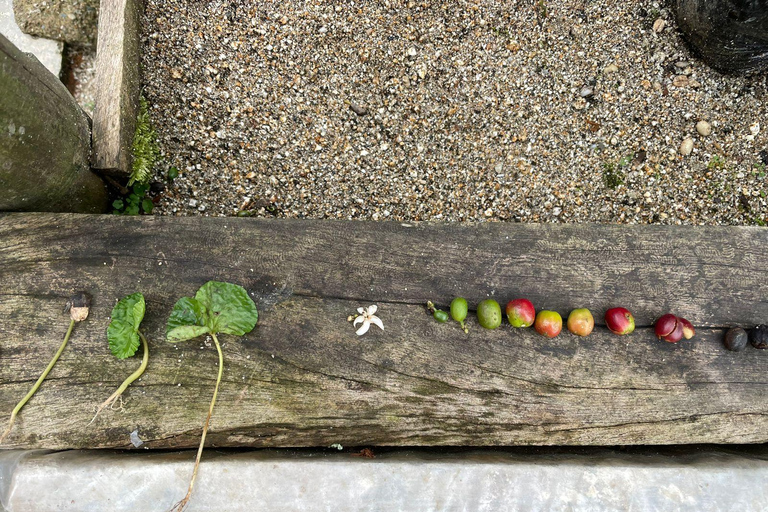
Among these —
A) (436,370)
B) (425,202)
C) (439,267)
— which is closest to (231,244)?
(439,267)

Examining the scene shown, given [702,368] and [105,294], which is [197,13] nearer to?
[105,294]

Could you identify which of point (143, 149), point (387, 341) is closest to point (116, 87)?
point (143, 149)

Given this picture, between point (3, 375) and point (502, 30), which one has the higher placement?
point (502, 30)

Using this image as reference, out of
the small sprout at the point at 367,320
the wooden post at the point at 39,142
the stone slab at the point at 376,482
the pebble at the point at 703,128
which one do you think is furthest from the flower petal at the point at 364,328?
the pebble at the point at 703,128

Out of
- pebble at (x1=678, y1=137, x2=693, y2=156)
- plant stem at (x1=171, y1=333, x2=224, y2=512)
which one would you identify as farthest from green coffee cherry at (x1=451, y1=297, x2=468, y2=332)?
pebble at (x1=678, y1=137, x2=693, y2=156)

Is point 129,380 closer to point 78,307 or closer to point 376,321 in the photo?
point 78,307

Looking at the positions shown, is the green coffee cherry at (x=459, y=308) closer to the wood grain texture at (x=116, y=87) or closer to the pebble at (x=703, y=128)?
the wood grain texture at (x=116, y=87)
